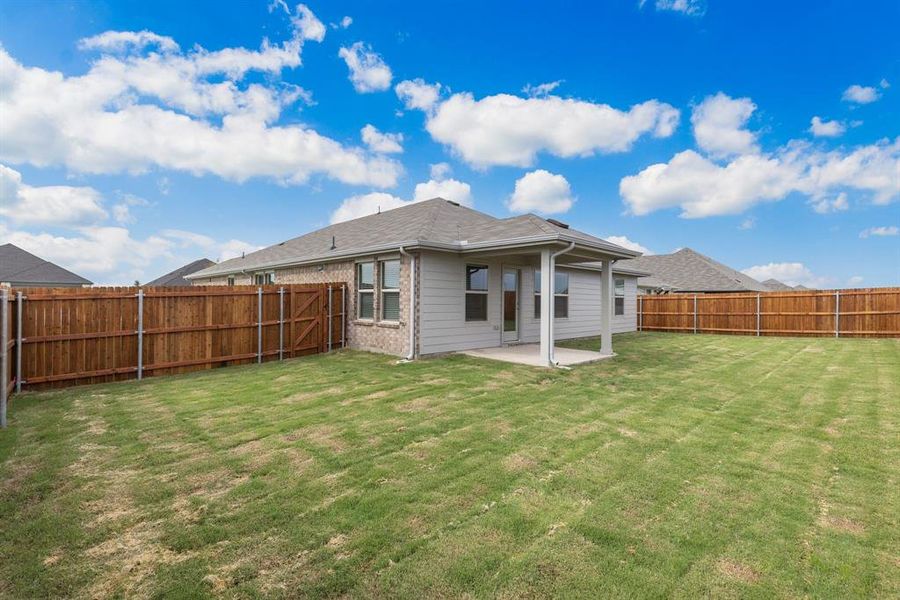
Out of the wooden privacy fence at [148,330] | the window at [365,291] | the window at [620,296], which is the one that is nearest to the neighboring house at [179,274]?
the wooden privacy fence at [148,330]

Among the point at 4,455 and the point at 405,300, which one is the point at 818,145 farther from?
the point at 4,455

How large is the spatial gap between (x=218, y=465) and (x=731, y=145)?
63.2 feet

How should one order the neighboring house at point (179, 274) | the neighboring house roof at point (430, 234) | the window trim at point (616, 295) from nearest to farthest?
1. the neighboring house roof at point (430, 234)
2. the window trim at point (616, 295)
3. the neighboring house at point (179, 274)

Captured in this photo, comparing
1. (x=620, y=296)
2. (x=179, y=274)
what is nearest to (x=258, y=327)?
(x=620, y=296)

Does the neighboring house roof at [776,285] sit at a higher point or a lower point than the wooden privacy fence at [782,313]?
higher

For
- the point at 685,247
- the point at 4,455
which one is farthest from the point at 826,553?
the point at 685,247

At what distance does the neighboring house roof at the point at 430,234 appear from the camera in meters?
9.25

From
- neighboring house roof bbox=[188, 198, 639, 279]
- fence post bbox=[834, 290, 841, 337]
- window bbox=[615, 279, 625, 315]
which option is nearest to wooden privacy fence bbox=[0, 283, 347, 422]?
neighboring house roof bbox=[188, 198, 639, 279]

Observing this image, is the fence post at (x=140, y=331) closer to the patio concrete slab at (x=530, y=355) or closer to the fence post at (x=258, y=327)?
the fence post at (x=258, y=327)

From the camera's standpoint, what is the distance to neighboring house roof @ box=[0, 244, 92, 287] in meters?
20.7

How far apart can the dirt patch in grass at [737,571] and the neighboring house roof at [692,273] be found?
72.0ft

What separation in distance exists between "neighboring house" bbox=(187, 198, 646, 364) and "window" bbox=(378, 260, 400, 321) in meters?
0.03

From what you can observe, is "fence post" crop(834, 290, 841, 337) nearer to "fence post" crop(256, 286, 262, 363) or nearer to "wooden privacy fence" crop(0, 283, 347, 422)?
"wooden privacy fence" crop(0, 283, 347, 422)

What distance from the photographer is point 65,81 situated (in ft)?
31.3
